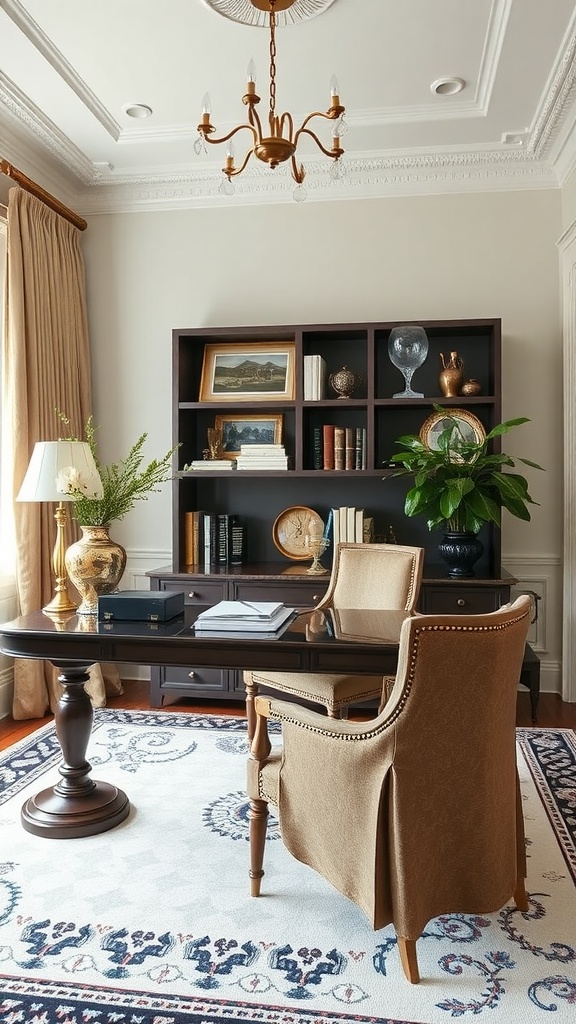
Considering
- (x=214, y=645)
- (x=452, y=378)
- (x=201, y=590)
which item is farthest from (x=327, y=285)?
(x=214, y=645)

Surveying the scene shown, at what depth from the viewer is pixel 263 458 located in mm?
4164

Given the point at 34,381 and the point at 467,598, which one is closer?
the point at 467,598

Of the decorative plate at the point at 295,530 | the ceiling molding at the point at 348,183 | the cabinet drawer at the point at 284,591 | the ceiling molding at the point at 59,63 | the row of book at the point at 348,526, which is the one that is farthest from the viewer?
the decorative plate at the point at 295,530

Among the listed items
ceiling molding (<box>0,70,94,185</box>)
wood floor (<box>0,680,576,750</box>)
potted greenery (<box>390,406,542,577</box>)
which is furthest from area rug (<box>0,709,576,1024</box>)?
ceiling molding (<box>0,70,94,185</box>)

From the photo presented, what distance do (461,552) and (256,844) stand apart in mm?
2015

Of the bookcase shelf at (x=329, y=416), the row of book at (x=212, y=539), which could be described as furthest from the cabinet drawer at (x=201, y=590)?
the row of book at (x=212, y=539)

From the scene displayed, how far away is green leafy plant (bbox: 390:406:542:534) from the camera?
A: 11.8 ft

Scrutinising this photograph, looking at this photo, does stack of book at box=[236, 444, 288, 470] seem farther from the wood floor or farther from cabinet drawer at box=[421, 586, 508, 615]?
the wood floor

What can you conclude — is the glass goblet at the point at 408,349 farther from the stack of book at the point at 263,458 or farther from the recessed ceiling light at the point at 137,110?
the recessed ceiling light at the point at 137,110

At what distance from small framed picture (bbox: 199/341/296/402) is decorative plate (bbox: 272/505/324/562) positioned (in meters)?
0.66

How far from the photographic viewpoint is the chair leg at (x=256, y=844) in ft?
7.06

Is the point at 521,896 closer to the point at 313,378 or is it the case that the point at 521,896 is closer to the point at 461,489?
the point at 461,489

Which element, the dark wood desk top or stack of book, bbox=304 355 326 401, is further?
stack of book, bbox=304 355 326 401

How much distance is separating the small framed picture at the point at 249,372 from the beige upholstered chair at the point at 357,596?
1.33 metres
